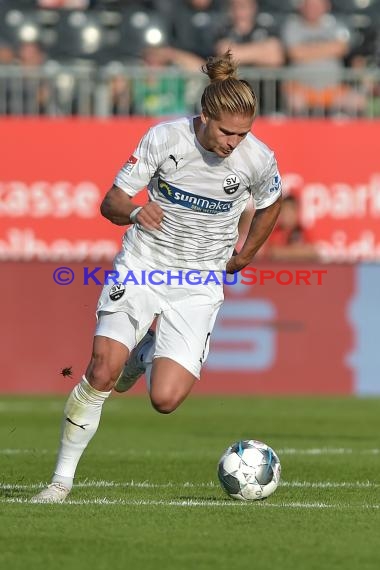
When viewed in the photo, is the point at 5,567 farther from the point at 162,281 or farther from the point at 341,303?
the point at 341,303

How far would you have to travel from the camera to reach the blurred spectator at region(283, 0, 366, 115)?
18.8 metres

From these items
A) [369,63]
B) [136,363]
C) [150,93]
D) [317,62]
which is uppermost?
[136,363]

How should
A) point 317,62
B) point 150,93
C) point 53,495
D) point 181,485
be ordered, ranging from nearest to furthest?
point 53,495 < point 181,485 < point 150,93 < point 317,62

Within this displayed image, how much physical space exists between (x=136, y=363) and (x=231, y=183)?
1382mm

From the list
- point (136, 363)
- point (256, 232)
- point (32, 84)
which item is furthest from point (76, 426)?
point (32, 84)

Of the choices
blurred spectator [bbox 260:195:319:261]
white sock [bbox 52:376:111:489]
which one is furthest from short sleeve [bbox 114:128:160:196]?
blurred spectator [bbox 260:195:319:261]

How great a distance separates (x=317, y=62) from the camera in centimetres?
1905

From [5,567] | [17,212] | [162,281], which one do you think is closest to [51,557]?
[5,567]

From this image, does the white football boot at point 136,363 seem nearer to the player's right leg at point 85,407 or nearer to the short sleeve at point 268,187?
the player's right leg at point 85,407

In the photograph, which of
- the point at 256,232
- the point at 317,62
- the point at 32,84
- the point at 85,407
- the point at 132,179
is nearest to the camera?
the point at 85,407

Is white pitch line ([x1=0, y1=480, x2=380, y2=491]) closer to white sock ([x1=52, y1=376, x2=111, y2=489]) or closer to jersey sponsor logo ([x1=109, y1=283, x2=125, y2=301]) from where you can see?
white sock ([x1=52, y1=376, x2=111, y2=489])

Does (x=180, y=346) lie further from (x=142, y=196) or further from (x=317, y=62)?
(x=317, y=62)

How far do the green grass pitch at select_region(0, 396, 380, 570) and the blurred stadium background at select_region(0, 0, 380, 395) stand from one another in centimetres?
230

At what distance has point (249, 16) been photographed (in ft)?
62.6
